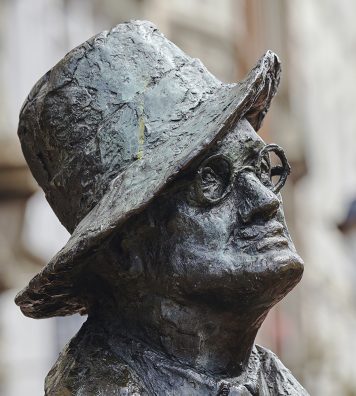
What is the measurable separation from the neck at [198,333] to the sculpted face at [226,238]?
4 centimetres

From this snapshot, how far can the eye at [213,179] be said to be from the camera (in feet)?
11.9

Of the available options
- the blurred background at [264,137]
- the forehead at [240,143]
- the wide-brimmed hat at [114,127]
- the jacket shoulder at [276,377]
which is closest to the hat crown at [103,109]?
the wide-brimmed hat at [114,127]

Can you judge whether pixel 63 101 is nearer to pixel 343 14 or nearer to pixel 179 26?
pixel 179 26

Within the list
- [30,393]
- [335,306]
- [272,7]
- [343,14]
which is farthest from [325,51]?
[30,393]

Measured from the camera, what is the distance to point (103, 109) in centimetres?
383

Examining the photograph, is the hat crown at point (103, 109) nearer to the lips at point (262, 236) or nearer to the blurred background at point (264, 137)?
the lips at point (262, 236)

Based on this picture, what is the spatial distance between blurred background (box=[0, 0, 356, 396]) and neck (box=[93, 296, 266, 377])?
20.5 feet

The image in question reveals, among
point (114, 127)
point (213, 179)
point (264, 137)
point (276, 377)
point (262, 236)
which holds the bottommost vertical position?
point (276, 377)

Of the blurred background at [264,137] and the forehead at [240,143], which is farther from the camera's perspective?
the blurred background at [264,137]

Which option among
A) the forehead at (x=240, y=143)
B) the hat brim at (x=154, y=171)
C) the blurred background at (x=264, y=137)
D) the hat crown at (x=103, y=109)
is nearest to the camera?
the hat brim at (x=154, y=171)

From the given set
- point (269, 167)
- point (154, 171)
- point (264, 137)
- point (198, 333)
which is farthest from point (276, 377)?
point (264, 137)

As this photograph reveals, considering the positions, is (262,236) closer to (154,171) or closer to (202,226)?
(202,226)

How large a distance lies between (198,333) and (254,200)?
32 cm

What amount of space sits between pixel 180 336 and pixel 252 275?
0.22 m
